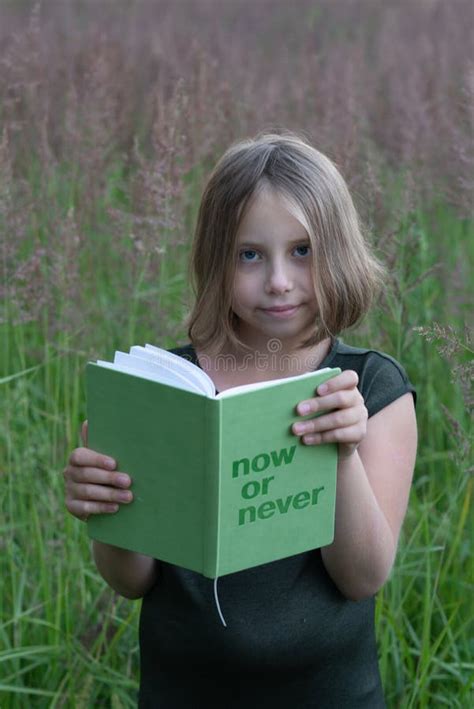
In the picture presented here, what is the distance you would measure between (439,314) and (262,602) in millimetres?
1795

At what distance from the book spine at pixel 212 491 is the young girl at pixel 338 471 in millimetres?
178

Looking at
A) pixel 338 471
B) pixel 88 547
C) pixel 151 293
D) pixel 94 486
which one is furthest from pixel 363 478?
pixel 151 293

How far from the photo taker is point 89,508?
154 centimetres

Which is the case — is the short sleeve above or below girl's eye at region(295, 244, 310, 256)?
below

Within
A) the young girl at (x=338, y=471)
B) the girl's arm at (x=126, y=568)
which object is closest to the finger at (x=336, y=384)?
the young girl at (x=338, y=471)

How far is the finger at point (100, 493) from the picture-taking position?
4.91ft

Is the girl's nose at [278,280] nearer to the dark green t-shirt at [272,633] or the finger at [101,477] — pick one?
the dark green t-shirt at [272,633]

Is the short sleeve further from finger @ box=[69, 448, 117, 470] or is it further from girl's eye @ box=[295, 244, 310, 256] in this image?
finger @ box=[69, 448, 117, 470]

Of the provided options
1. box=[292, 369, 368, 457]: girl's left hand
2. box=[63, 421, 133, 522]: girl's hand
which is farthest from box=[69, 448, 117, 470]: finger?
box=[292, 369, 368, 457]: girl's left hand

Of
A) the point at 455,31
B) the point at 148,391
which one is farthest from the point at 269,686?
the point at 455,31

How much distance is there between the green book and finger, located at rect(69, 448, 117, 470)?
10 mm

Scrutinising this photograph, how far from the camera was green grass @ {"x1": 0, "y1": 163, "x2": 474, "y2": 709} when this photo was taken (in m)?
2.30

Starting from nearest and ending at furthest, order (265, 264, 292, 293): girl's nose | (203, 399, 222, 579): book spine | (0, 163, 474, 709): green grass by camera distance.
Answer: (203, 399, 222, 579): book spine → (265, 264, 292, 293): girl's nose → (0, 163, 474, 709): green grass

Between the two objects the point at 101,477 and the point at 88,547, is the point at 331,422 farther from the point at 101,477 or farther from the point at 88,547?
the point at 88,547
